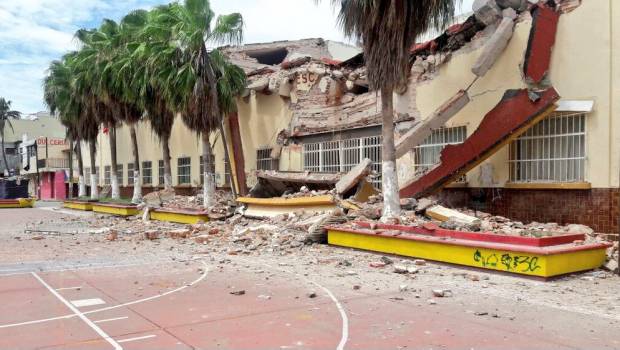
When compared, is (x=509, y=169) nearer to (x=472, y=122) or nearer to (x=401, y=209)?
(x=472, y=122)

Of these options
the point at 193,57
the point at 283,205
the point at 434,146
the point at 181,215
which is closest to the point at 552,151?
the point at 434,146

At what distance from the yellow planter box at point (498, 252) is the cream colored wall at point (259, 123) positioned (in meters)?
11.0

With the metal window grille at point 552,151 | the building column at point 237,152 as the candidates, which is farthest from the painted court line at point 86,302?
the building column at point 237,152

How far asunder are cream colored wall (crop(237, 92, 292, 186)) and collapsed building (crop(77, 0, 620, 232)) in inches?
118

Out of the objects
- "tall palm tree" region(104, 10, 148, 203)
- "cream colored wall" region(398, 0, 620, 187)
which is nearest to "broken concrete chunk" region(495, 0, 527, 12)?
"cream colored wall" region(398, 0, 620, 187)

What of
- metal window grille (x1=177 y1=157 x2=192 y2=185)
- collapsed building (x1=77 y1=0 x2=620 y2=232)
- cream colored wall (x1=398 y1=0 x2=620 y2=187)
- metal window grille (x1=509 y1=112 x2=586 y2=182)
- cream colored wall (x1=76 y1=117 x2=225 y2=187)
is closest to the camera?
cream colored wall (x1=398 y1=0 x2=620 y2=187)

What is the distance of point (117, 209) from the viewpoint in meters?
26.0

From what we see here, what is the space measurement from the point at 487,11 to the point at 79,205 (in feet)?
93.2

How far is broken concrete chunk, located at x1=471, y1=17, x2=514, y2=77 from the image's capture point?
501 inches

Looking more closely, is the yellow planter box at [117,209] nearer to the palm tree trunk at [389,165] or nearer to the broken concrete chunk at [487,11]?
the palm tree trunk at [389,165]

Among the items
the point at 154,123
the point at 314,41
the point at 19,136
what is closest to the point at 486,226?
the point at 154,123

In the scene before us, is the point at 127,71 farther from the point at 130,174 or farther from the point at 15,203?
the point at 15,203

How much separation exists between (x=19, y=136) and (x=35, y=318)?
70025 mm

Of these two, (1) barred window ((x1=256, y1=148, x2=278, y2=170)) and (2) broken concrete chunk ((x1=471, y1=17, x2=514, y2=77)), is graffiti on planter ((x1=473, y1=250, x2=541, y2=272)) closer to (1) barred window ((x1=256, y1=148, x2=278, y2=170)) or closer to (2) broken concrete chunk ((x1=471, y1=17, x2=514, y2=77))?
(2) broken concrete chunk ((x1=471, y1=17, x2=514, y2=77))
